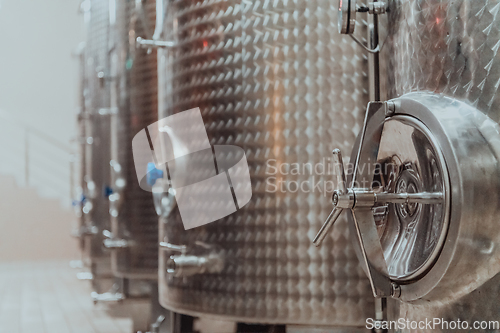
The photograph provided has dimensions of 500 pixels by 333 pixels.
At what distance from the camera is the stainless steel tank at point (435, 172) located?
0.78m

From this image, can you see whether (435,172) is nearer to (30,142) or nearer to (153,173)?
(153,173)

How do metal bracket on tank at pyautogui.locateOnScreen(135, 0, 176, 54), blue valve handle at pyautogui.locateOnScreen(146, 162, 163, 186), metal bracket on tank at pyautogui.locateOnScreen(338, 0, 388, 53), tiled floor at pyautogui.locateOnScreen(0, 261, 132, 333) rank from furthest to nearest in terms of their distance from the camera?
tiled floor at pyautogui.locateOnScreen(0, 261, 132, 333), blue valve handle at pyautogui.locateOnScreen(146, 162, 163, 186), metal bracket on tank at pyautogui.locateOnScreen(135, 0, 176, 54), metal bracket on tank at pyautogui.locateOnScreen(338, 0, 388, 53)

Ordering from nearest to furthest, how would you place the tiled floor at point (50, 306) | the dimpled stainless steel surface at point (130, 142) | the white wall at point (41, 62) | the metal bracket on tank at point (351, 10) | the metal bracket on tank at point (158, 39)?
the metal bracket on tank at point (351, 10)
the metal bracket on tank at point (158, 39)
the dimpled stainless steel surface at point (130, 142)
the tiled floor at point (50, 306)
the white wall at point (41, 62)

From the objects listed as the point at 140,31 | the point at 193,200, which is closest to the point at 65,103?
the point at 140,31

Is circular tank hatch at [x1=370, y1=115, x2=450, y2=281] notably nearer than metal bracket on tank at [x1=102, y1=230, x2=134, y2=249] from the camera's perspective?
Yes

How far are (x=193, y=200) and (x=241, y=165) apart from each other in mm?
218

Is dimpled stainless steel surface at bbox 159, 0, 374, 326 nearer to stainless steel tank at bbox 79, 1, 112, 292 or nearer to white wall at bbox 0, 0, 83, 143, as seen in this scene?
stainless steel tank at bbox 79, 1, 112, 292

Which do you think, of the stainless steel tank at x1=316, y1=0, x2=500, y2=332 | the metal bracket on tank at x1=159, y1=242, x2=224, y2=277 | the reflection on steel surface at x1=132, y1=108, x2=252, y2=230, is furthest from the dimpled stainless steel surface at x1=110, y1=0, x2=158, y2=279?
the stainless steel tank at x1=316, y1=0, x2=500, y2=332

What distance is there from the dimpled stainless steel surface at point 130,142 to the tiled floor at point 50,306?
2.91ft

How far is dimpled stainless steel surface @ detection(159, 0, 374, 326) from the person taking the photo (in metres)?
1.38

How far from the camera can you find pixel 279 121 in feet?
4.72

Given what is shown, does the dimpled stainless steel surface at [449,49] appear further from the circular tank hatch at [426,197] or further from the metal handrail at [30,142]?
the metal handrail at [30,142]

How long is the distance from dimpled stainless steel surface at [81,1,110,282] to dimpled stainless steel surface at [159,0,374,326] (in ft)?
6.51

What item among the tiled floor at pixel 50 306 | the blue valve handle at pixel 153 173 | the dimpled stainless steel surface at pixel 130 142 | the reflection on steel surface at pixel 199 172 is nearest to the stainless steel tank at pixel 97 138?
the tiled floor at pixel 50 306
